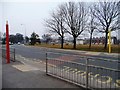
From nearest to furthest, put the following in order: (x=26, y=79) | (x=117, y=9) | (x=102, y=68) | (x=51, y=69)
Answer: (x=102, y=68) → (x=26, y=79) → (x=51, y=69) → (x=117, y=9)

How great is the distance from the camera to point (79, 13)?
4250cm

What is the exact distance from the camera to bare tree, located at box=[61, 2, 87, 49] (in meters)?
42.0

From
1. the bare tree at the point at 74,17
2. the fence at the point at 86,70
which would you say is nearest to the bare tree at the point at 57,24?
the bare tree at the point at 74,17

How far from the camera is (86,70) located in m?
6.36

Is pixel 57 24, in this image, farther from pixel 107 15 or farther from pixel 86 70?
pixel 86 70

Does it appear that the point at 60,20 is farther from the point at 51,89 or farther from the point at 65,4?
the point at 51,89

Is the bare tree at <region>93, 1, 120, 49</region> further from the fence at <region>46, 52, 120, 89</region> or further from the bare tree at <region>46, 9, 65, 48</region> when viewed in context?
the fence at <region>46, 52, 120, 89</region>

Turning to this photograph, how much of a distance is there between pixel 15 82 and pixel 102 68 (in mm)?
3026

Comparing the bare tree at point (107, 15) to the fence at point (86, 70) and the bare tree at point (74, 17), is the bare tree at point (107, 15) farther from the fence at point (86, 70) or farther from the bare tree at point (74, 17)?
the fence at point (86, 70)

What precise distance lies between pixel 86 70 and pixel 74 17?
122 feet

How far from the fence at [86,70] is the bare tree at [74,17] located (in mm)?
33344

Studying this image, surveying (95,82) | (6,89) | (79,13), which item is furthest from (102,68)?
(79,13)

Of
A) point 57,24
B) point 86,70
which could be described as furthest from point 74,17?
point 86,70

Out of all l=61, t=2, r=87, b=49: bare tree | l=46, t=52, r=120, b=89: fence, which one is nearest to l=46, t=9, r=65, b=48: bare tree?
l=61, t=2, r=87, b=49: bare tree
